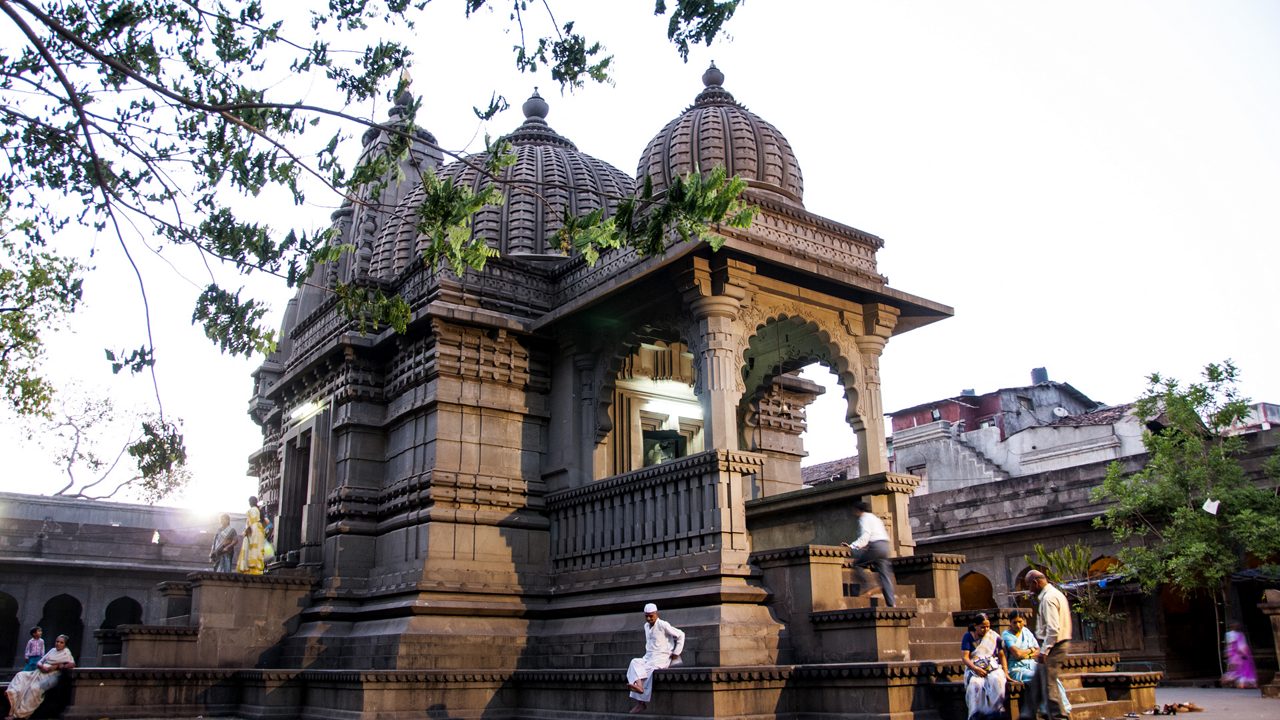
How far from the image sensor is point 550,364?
602 inches

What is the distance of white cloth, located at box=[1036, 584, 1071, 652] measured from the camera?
8703 mm

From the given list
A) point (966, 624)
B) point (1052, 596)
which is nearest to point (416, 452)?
point (966, 624)

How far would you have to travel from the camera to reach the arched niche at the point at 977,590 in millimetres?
26519

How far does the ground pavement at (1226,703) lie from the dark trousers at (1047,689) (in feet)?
8.45

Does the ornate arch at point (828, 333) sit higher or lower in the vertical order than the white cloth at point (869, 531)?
higher

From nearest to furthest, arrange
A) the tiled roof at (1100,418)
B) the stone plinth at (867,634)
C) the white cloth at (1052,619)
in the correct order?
the white cloth at (1052,619)
the stone plinth at (867,634)
the tiled roof at (1100,418)

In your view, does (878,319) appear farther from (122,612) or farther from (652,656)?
(122,612)

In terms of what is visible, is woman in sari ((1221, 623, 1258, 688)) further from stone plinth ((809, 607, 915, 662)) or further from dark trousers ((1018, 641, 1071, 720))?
dark trousers ((1018, 641, 1071, 720))

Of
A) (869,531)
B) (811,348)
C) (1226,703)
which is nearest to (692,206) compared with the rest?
(869,531)

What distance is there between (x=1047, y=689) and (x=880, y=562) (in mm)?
2669

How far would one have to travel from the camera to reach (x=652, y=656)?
1043 centimetres

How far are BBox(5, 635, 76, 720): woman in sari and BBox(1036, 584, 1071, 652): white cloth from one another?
33.9 feet

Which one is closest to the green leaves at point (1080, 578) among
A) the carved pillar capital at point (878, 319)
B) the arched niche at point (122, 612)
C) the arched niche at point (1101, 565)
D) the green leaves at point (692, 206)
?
the arched niche at point (1101, 565)

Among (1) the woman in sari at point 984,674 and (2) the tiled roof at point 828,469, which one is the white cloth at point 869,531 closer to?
(1) the woman in sari at point 984,674
